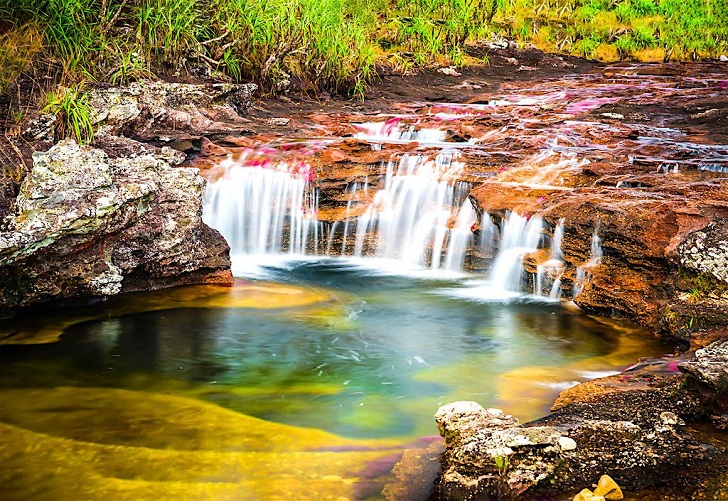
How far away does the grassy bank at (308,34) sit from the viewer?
8.32 meters

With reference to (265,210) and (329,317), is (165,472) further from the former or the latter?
(265,210)

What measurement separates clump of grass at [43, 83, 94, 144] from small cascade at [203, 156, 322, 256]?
1.48 m

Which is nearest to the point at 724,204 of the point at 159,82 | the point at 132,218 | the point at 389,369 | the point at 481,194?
the point at 481,194

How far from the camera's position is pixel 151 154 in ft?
24.2

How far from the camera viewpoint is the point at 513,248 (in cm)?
718

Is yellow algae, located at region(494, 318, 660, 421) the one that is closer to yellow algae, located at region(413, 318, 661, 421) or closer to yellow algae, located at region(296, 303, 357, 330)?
yellow algae, located at region(413, 318, 661, 421)

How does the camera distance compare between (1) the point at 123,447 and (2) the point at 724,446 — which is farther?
(1) the point at 123,447

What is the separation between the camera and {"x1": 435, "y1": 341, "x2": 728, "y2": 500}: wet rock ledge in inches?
119

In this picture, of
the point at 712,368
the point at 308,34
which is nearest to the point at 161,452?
the point at 712,368

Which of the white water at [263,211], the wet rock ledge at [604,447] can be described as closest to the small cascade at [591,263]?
the wet rock ledge at [604,447]

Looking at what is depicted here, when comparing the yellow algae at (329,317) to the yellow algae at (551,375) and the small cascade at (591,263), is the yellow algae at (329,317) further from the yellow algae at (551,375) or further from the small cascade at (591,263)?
the small cascade at (591,263)

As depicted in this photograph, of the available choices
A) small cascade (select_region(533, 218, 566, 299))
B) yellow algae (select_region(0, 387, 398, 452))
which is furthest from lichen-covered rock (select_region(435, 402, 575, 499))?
small cascade (select_region(533, 218, 566, 299))

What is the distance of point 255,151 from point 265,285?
2.40 meters

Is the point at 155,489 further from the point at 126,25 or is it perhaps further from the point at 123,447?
the point at 126,25
